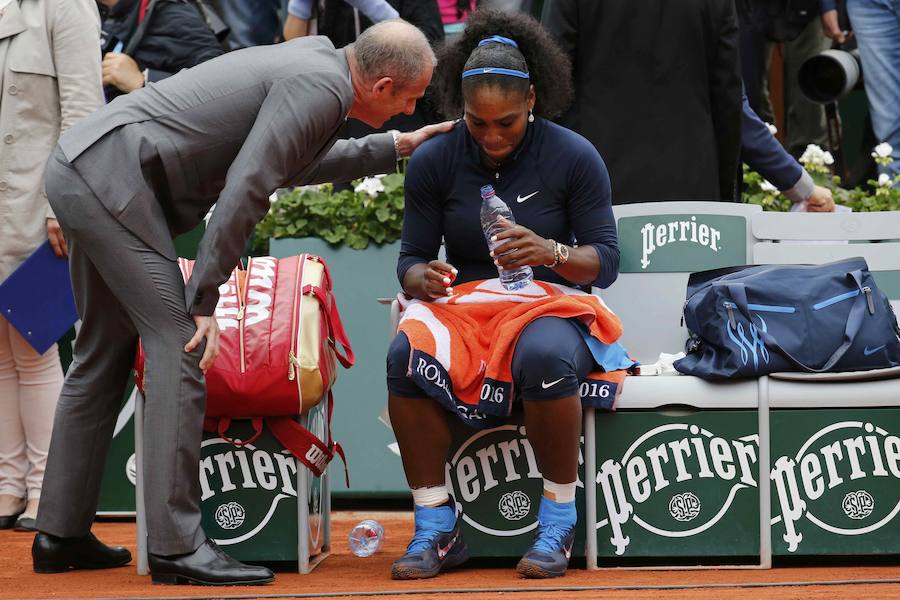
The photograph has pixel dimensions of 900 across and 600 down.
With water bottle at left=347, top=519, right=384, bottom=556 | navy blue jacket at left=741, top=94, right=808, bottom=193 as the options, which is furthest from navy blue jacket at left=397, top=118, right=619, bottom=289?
navy blue jacket at left=741, top=94, right=808, bottom=193

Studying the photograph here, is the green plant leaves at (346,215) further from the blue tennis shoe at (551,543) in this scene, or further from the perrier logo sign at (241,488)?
the blue tennis shoe at (551,543)

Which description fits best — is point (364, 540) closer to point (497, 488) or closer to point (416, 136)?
point (497, 488)

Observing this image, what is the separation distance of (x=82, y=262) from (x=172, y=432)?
61 cm

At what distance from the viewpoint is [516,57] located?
439cm

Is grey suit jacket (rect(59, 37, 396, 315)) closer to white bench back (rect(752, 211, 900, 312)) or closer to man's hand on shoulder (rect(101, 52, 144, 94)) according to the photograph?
white bench back (rect(752, 211, 900, 312))

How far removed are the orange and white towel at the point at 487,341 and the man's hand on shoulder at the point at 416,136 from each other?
53 cm

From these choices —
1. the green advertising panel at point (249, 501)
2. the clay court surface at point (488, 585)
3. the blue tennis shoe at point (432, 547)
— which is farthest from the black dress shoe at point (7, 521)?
the blue tennis shoe at point (432, 547)

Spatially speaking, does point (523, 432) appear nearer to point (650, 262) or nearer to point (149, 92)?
point (650, 262)

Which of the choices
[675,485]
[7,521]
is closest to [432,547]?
[675,485]

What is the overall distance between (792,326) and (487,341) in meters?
0.92

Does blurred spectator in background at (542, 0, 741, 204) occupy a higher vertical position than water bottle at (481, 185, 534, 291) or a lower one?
higher

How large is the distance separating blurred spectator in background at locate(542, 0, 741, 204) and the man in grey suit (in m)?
A: 1.41

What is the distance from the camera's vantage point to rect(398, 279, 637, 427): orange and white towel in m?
4.16

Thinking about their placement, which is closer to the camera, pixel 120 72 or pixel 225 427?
pixel 225 427
